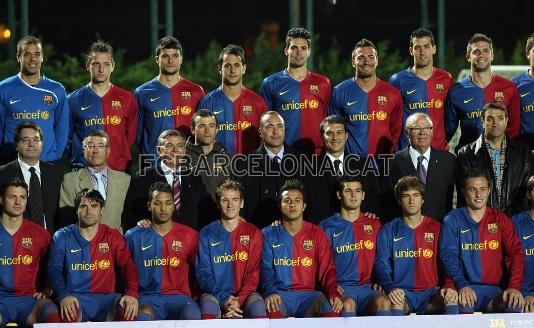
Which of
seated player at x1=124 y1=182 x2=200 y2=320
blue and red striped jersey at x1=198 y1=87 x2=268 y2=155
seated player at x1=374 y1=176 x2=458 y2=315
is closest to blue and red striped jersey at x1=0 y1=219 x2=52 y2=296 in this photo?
seated player at x1=124 y1=182 x2=200 y2=320

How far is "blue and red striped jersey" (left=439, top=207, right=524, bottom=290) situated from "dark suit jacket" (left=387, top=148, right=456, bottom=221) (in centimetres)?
27

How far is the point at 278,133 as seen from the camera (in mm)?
10273

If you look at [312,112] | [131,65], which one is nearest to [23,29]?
[131,65]

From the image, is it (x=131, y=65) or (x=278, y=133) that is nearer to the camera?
(x=278, y=133)

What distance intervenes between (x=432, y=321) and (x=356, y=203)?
4.95 ft

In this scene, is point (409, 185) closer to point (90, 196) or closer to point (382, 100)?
point (382, 100)

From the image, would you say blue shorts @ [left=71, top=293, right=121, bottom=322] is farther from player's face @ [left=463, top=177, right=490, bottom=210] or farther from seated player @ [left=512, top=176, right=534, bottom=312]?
seated player @ [left=512, top=176, right=534, bottom=312]

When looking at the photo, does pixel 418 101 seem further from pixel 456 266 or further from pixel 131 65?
pixel 131 65

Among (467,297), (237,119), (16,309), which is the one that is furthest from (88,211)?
(467,297)

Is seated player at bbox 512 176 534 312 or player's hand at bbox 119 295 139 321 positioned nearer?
player's hand at bbox 119 295 139 321

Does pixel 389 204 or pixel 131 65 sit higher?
pixel 131 65

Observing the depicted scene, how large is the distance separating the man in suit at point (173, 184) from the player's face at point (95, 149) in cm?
32

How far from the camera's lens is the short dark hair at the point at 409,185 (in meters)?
9.95

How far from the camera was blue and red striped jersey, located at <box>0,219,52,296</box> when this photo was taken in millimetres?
9766
